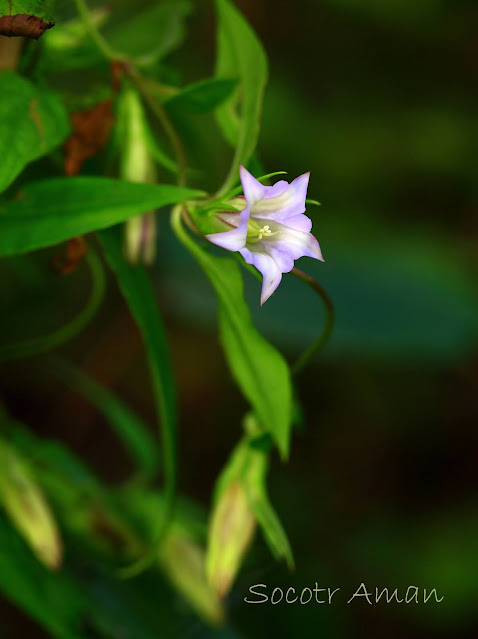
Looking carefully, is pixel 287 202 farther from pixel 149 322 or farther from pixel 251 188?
pixel 149 322

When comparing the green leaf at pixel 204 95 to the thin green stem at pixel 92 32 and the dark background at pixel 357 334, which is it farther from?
the dark background at pixel 357 334

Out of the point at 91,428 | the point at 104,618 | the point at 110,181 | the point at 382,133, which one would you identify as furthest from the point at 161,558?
the point at 382,133

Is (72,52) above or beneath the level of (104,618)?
above

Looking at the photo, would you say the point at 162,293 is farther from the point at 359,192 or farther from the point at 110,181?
the point at 110,181

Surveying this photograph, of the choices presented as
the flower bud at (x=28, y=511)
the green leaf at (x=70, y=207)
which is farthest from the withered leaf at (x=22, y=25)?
the flower bud at (x=28, y=511)

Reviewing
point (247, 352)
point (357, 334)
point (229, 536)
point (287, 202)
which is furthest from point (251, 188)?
point (357, 334)

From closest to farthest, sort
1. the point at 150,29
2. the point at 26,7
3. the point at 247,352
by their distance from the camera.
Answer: the point at 26,7 < the point at 247,352 < the point at 150,29
